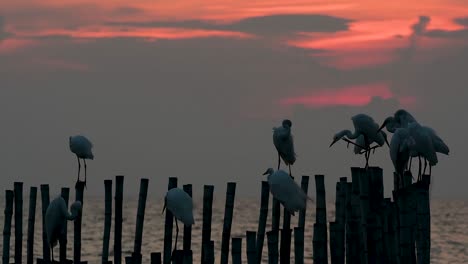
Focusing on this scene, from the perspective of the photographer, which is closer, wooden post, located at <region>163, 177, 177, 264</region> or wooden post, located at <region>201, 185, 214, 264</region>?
wooden post, located at <region>201, 185, 214, 264</region>

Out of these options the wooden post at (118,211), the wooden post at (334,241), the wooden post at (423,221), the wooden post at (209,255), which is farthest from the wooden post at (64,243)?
the wooden post at (423,221)

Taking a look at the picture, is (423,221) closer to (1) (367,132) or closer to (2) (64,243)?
(1) (367,132)

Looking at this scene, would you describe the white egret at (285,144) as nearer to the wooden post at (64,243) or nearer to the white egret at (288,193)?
the white egret at (288,193)

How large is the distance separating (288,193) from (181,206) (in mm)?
1856

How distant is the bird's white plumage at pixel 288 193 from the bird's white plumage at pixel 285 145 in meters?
3.65

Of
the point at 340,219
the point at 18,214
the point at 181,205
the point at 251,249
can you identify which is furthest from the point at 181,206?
the point at 18,214

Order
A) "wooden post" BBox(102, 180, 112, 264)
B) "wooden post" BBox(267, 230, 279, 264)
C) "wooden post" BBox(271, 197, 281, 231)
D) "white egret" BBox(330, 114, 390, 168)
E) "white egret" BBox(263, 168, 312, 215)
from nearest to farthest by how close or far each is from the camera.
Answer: "wooden post" BBox(267, 230, 279, 264), "white egret" BBox(263, 168, 312, 215), "wooden post" BBox(271, 197, 281, 231), "wooden post" BBox(102, 180, 112, 264), "white egret" BBox(330, 114, 390, 168)

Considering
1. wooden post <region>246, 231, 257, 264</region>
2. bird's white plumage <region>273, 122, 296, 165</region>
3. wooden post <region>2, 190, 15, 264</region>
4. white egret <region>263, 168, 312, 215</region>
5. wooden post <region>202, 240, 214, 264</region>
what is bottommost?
wooden post <region>2, 190, 15, 264</region>

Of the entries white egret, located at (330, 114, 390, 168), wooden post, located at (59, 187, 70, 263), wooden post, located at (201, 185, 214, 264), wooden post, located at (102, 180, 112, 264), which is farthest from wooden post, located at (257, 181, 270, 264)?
wooden post, located at (59, 187, 70, 263)

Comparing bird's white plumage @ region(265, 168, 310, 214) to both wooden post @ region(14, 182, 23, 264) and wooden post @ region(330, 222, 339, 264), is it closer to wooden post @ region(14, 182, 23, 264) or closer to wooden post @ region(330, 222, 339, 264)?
wooden post @ region(330, 222, 339, 264)

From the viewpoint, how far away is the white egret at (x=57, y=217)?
19062 mm

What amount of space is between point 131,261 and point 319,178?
14.2ft

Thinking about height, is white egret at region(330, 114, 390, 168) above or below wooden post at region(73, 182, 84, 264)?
above

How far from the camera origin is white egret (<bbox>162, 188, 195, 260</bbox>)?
18.9 meters
